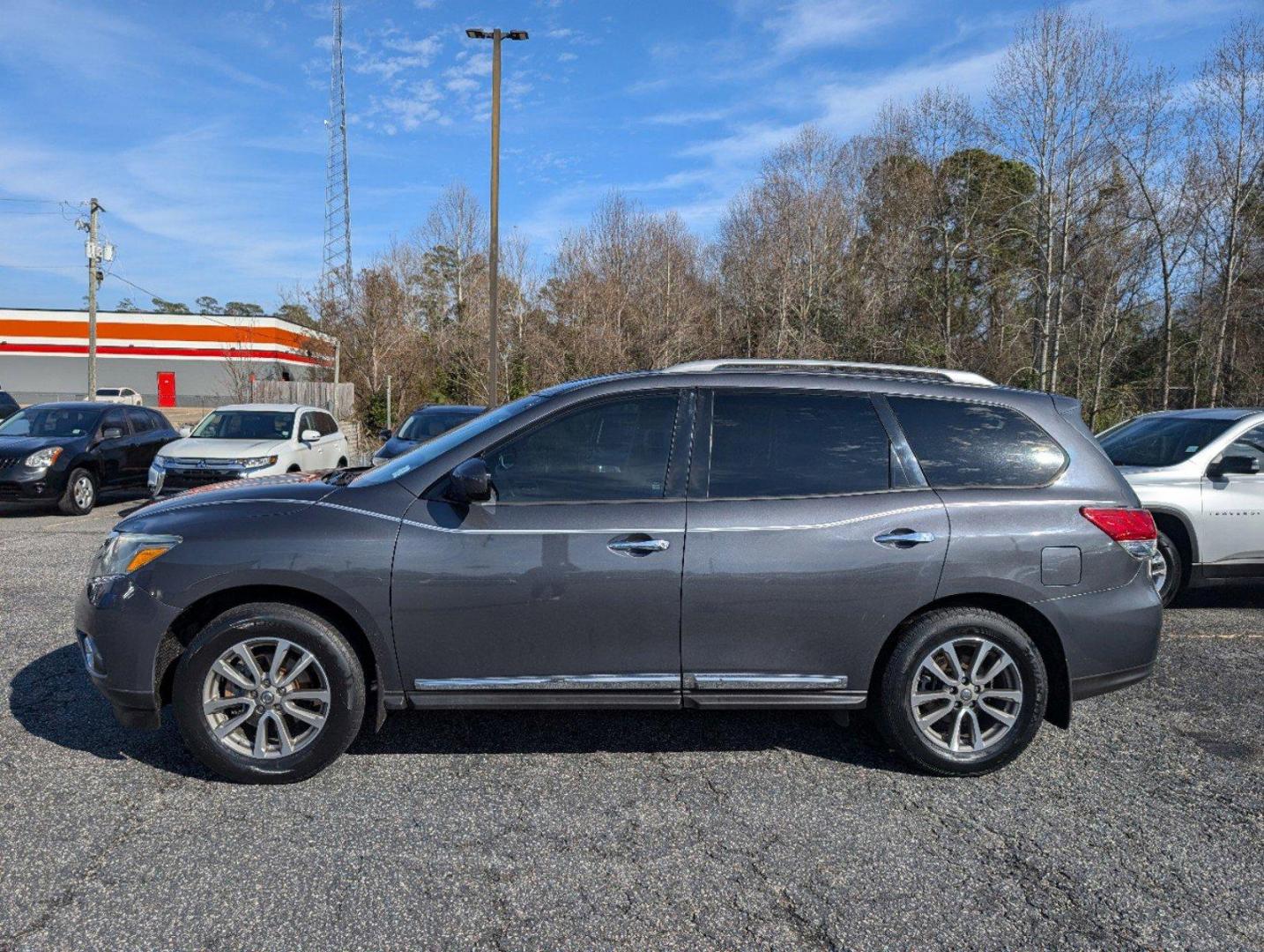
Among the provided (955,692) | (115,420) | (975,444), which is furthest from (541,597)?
(115,420)

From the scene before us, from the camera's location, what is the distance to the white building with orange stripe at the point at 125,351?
184ft

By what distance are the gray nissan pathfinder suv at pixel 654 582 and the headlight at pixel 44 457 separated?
9.55 m

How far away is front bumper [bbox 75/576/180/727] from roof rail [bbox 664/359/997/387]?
249cm

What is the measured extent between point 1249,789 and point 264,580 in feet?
14.2

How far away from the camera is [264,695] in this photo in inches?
147

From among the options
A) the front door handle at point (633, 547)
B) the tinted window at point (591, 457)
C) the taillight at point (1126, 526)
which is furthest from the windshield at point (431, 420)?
the taillight at point (1126, 526)

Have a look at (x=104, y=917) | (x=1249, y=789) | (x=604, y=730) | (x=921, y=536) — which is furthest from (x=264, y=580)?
(x=1249, y=789)

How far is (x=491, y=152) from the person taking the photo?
20016 millimetres

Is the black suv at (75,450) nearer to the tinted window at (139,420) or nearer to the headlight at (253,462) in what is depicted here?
the tinted window at (139,420)

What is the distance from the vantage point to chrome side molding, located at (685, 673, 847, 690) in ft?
12.4

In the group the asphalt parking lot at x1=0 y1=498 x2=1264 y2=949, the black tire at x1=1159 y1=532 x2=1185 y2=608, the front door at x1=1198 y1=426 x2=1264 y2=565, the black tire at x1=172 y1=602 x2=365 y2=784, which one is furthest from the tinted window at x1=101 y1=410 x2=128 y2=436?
the front door at x1=1198 y1=426 x2=1264 y2=565

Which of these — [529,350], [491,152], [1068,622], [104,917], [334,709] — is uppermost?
[491,152]

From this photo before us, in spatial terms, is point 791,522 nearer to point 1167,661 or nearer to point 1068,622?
point 1068,622

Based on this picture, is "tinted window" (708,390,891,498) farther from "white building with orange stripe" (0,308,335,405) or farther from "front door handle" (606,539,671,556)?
"white building with orange stripe" (0,308,335,405)
